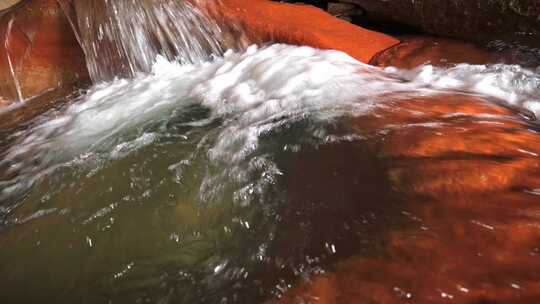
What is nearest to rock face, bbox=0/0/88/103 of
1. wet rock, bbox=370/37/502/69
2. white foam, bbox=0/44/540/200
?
white foam, bbox=0/44/540/200

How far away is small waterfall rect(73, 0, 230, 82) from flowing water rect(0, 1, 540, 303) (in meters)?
1.14

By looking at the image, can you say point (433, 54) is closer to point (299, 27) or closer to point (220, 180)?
point (299, 27)

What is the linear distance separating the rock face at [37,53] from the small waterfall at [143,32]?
585 mm

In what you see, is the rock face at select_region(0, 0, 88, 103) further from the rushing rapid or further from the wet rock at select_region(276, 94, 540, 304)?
the wet rock at select_region(276, 94, 540, 304)

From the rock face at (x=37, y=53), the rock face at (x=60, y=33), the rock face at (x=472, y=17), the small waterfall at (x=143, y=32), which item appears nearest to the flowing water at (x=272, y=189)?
the rock face at (x=472, y=17)

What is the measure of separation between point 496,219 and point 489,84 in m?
2.10

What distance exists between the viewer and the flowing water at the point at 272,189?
1.89 metres

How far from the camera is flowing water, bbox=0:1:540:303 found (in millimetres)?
1889

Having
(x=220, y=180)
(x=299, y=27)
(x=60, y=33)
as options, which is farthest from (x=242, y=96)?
(x=60, y=33)

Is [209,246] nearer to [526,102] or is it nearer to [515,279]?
[515,279]

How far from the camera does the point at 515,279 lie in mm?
1512

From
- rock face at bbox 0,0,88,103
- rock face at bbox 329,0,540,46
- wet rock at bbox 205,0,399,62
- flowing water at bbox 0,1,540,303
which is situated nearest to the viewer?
flowing water at bbox 0,1,540,303

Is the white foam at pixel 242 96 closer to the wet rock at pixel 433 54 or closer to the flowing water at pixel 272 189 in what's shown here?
the flowing water at pixel 272 189

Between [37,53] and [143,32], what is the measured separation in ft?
6.00
